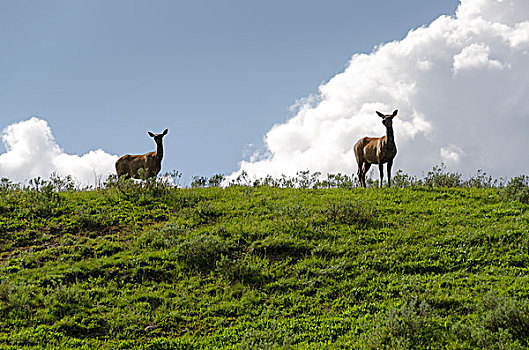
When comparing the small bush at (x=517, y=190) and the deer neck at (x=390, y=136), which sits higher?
the deer neck at (x=390, y=136)

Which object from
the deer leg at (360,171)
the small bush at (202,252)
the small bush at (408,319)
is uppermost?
the deer leg at (360,171)

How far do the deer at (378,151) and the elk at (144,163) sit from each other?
30.5 feet

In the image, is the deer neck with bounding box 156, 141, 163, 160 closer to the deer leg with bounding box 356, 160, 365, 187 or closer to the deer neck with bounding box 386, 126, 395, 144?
the deer leg with bounding box 356, 160, 365, 187

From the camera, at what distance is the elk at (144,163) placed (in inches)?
873

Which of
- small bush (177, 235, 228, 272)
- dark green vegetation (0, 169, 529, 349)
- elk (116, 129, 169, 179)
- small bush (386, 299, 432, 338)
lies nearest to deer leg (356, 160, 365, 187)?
dark green vegetation (0, 169, 529, 349)

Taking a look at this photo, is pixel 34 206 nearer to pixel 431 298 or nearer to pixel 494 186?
pixel 431 298

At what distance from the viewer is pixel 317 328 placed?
9.86 metres

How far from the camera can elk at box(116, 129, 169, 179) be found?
2218cm

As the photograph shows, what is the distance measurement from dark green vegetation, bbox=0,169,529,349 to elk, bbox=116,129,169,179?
3.15m

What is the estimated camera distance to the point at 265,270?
12.6 m

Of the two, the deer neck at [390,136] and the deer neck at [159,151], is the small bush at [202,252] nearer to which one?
the deer neck at [159,151]

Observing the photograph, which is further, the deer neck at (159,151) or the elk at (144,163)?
the deer neck at (159,151)

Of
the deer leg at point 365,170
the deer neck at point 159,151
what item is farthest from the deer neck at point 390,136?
the deer neck at point 159,151

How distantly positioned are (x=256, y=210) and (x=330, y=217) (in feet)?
9.31
